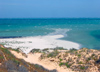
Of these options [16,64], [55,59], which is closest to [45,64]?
[55,59]

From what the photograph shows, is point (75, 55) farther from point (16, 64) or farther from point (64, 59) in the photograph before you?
point (16, 64)

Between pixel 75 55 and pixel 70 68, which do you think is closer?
pixel 70 68

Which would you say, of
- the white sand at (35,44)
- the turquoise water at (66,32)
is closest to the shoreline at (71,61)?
the white sand at (35,44)

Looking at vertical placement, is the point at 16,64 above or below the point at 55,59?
above

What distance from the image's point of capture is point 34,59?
20.5 metres

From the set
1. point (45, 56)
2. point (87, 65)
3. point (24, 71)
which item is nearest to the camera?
point (24, 71)

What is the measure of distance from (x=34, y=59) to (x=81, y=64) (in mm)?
5592

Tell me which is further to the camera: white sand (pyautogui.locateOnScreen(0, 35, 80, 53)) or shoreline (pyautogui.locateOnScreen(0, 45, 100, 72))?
white sand (pyautogui.locateOnScreen(0, 35, 80, 53))

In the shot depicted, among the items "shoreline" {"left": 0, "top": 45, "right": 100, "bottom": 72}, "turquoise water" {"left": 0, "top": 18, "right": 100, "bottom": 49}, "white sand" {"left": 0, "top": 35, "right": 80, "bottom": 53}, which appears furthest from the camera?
"turquoise water" {"left": 0, "top": 18, "right": 100, "bottom": 49}

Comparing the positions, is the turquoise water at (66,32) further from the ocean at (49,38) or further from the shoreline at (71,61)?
the shoreline at (71,61)

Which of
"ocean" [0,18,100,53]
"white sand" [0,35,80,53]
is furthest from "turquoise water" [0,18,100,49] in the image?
"white sand" [0,35,80,53]

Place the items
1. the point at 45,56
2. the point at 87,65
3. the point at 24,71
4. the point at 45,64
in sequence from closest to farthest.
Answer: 1. the point at 24,71
2. the point at 87,65
3. the point at 45,64
4. the point at 45,56

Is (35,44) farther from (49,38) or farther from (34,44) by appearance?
(49,38)

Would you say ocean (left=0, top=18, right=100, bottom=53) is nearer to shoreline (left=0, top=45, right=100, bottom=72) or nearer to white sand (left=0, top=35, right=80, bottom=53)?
white sand (left=0, top=35, right=80, bottom=53)
